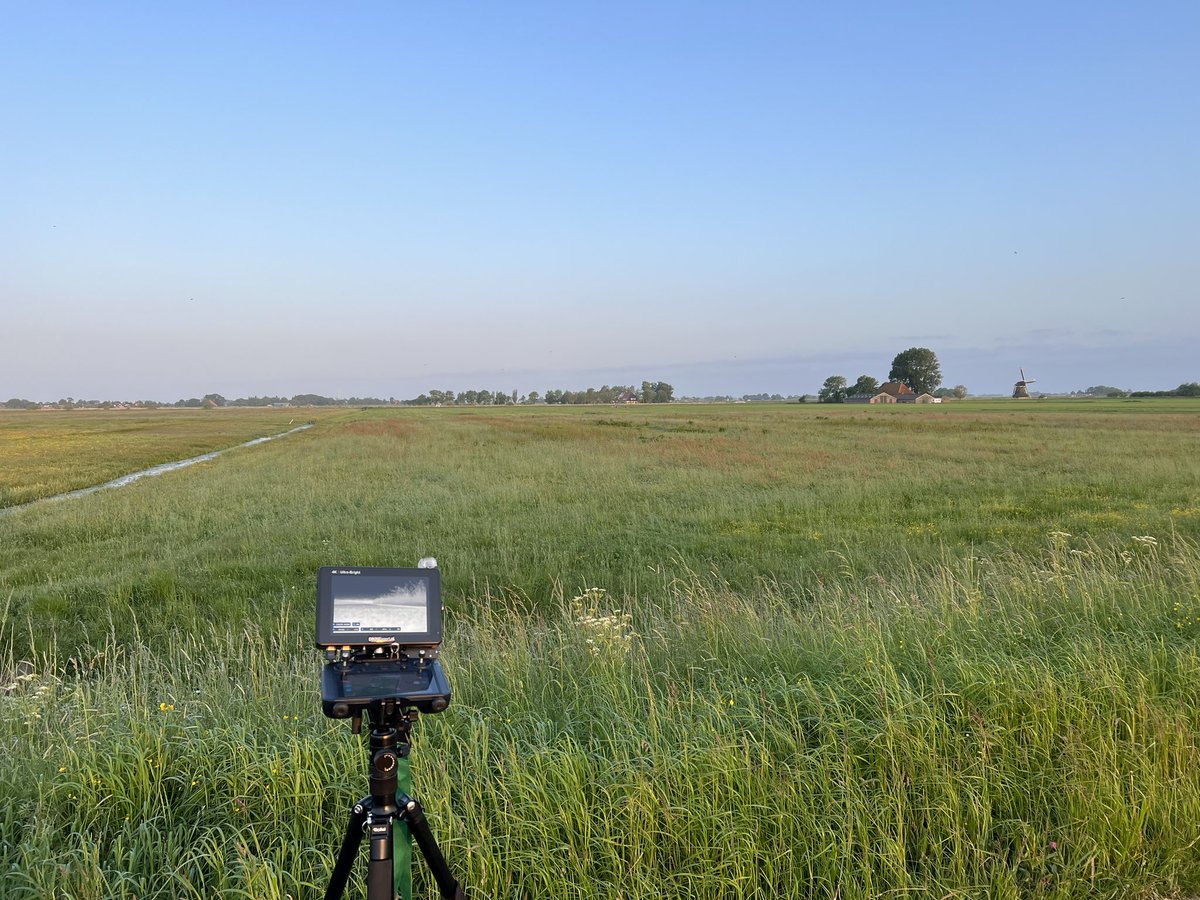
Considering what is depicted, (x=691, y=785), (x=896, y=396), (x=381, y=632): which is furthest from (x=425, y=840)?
(x=896, y=396)

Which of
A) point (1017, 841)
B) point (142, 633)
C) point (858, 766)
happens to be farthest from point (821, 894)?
point (142, 633)

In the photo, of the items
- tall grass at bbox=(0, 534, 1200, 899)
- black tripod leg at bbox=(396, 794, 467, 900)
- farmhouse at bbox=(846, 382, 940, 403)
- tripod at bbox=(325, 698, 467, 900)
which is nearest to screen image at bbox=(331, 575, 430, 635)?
tripod at bbox=(325, 698, 467, 900)

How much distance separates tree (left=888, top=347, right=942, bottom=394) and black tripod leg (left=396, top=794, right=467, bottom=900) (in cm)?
17127

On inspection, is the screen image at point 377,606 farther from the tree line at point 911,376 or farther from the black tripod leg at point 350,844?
the tree line at point 911,376

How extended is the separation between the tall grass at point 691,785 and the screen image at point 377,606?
135cm

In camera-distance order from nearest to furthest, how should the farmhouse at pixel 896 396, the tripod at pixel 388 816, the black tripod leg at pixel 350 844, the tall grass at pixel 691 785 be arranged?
the tripod at pixel 388 816 < the black tripod leg at pixel 350 844 < the tall grass at pixel 691 785 < the farmhouse at pixel 896 396

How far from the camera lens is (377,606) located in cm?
173

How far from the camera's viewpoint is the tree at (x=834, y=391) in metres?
160

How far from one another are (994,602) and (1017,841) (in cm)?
370

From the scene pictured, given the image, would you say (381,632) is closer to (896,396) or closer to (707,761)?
(707,761)

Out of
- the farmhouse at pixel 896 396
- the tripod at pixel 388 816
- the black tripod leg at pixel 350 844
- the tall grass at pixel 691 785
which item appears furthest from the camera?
the farmhouse at pixel 896 396

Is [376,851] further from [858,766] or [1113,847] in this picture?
[1113,847]

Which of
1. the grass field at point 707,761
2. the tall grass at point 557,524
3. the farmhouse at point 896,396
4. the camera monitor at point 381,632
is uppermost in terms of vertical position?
the farmhouse at point 896,396

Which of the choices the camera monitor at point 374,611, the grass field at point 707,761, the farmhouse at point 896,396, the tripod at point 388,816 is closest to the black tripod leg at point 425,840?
the tripod at point 388,816
